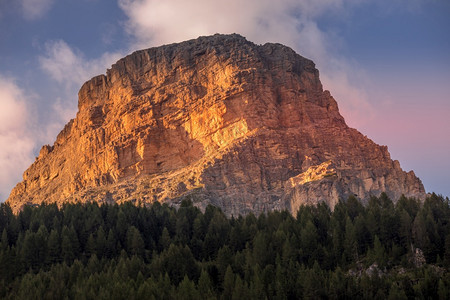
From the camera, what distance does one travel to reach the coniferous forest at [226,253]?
318 feet

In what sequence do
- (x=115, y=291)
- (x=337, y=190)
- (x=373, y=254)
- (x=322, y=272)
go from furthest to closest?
1. (x=337, y=190)
2. (x=373, y=254)
3. (x=322, y=272)
4. (x=115, y=291)

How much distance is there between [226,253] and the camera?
381 feet

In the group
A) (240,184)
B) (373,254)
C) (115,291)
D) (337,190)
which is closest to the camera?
(115,291)

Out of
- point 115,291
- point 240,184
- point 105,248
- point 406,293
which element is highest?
point 240,184

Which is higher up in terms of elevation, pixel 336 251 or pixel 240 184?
pixel 240 184

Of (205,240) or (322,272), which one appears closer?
(322,272)

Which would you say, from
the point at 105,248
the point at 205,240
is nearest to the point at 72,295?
the point at 105,248

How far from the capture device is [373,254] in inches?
4405

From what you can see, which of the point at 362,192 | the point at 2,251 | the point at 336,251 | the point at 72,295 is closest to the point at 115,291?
the point at 72,295

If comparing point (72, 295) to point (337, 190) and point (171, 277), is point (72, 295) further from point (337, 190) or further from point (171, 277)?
point (337, 190)

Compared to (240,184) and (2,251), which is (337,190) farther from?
(2,251)

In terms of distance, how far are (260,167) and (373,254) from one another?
290 feet

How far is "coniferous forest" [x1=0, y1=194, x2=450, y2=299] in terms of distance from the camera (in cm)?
9681

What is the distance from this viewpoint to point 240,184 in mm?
192000
